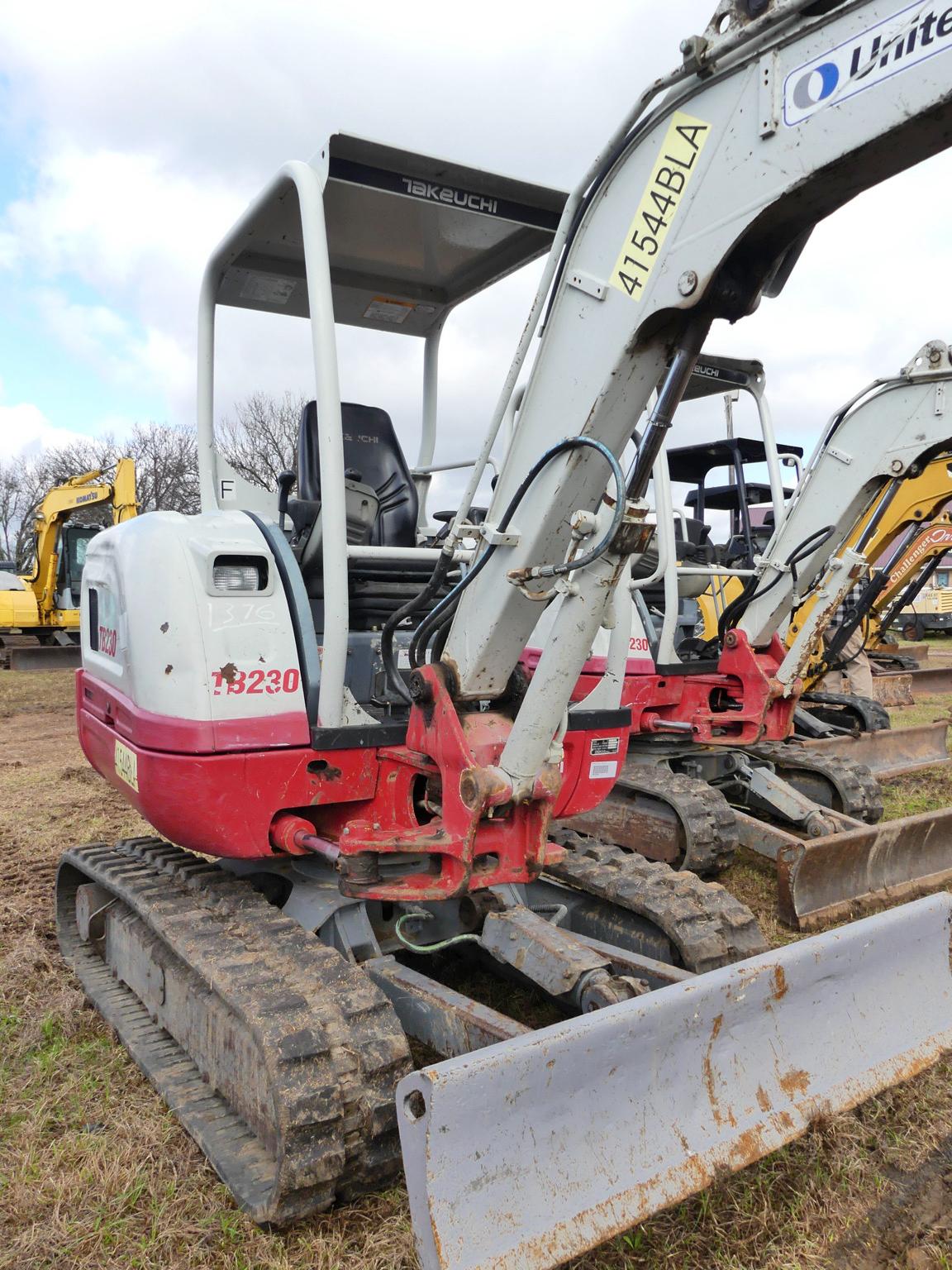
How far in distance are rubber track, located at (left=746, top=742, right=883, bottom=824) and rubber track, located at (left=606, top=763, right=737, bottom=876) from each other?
1.34 meters

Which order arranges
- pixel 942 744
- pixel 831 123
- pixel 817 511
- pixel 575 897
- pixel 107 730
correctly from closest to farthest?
pixel 831 123 < pixel 107 730 < pixel 575 897 < pixel 817 511 < pixel 942 744

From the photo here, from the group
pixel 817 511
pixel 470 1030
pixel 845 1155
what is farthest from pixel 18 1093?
pixel 817 511

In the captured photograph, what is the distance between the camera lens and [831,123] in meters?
1.98

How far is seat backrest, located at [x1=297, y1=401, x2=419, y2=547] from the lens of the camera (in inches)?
172

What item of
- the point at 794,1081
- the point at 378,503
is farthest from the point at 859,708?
the point at 794,1081

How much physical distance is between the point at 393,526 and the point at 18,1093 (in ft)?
8.60

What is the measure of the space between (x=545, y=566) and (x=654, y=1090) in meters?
1.35

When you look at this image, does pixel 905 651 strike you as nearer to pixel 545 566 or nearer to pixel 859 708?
pixel 859 708

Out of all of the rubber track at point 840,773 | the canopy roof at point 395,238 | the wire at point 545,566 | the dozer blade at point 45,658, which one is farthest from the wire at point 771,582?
the dozer blade at point 45,658

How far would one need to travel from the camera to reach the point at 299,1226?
2.38 meters

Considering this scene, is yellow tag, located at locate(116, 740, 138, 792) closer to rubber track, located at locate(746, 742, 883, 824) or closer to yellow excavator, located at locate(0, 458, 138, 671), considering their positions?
rubber track, located at locate(746, 742, 883, 824)

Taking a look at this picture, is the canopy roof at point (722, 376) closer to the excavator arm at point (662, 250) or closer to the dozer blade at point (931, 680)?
the excavator arm at point (662, 250)

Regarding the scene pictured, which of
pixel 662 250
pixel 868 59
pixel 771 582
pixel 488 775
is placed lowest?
pixel 488 775

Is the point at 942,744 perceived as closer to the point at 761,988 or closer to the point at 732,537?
the point at 732,537
